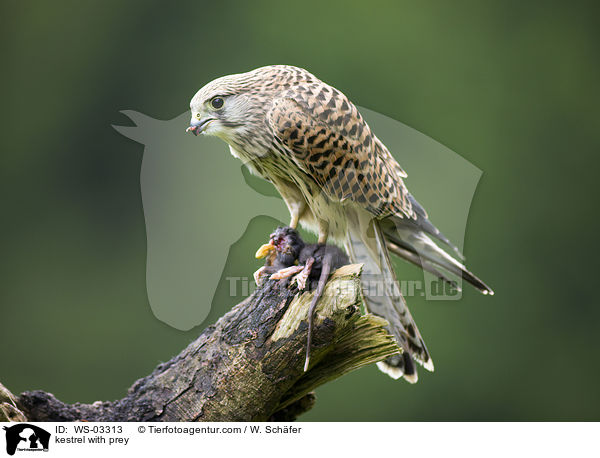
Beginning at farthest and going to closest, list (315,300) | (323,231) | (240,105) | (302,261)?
(323,231) → (240,105) → (302,261) → (315,300)

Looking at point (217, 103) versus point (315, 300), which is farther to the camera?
point (217, 103)

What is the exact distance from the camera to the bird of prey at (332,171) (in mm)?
1942

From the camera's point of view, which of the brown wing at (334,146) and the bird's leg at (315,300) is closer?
the bird's leg at (315,300)

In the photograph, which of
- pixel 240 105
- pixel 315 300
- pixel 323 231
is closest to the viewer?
pixel 315 300

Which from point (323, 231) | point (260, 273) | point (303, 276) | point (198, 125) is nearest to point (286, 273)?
point (303, 276)

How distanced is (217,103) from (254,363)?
0.84 meters

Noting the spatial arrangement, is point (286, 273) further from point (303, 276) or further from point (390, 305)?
point (390, 305)

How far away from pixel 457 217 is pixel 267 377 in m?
1.20

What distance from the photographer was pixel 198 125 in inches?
75.7

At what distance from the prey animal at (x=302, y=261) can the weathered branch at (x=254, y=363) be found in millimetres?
27
